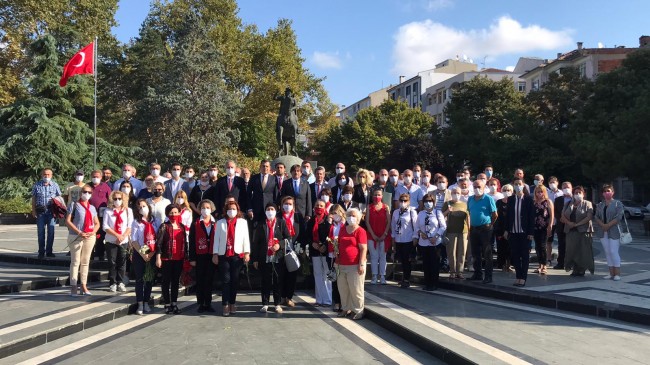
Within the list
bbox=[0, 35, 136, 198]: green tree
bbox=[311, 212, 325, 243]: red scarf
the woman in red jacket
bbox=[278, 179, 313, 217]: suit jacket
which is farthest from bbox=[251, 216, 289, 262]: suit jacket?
bbox=[0, 35, 136, 198]: green tree

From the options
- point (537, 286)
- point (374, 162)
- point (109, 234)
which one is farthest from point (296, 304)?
point (374, 162)

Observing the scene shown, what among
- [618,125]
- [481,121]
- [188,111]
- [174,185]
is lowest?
[174,185]

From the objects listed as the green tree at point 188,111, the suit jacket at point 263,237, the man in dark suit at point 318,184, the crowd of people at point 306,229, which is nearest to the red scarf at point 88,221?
the crowd of people at point 306,229

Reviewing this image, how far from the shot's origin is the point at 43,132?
32625 millimetres

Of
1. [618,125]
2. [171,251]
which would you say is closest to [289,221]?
[171,251]

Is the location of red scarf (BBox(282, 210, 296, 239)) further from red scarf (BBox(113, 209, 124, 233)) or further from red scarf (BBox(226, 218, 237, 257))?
red scarf (BBox(113, 209, 124, 233))

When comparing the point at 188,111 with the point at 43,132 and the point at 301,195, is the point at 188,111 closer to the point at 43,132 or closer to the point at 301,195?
the point at 43,132

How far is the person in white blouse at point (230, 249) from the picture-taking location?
8617 mm

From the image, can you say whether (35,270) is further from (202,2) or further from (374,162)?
(374,162)

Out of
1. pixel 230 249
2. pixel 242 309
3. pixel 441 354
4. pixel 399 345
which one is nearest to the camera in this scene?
pixel 441 354

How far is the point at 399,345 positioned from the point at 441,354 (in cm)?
80

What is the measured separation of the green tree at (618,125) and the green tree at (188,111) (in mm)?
22657

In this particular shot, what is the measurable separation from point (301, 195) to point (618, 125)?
24883 mm

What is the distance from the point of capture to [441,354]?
6.49 meters
